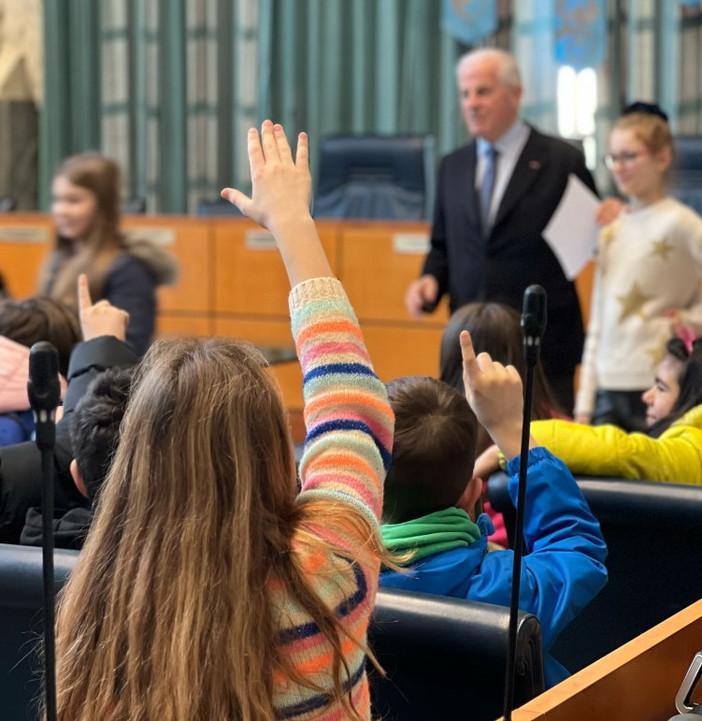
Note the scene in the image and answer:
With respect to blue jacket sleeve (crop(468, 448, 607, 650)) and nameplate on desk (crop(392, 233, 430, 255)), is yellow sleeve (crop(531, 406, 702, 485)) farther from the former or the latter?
nameplate on desk (crop(392, 233, 430, 255))

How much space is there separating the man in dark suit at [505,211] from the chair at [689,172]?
1.70 m

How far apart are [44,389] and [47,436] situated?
0.04 metres

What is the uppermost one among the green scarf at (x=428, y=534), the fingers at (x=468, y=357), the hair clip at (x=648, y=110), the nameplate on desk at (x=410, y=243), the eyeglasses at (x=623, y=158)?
the hair clip at (x=648, y=110)

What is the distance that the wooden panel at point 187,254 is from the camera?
5734 mm

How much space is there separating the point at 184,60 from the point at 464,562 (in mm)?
6479

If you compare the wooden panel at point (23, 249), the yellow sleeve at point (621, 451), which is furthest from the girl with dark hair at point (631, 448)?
the wooden panel at point (23, 249)

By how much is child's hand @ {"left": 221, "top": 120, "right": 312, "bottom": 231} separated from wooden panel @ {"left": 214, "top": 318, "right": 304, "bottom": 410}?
4.13m

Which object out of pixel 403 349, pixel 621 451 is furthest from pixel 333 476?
pixel 403 349

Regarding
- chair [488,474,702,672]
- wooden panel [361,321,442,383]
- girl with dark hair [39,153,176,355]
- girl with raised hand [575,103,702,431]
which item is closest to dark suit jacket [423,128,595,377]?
girl with raised hand [575,103,702,431]

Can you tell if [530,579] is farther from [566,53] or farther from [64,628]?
[566,53]

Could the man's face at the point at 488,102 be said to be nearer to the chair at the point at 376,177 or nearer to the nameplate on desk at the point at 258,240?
the nameplate on desk at the point at 258,240

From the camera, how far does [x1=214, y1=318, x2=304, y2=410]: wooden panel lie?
5.49 meters

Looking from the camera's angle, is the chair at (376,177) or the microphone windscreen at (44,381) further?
the chair at (376,177)

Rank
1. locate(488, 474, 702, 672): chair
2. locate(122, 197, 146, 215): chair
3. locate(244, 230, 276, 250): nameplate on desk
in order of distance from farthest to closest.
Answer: locate(122, 197, 146, 215): chair → locate(244, 230, 276, 250): nameplate on desk → locate(488, 474, 702, 672): chair
